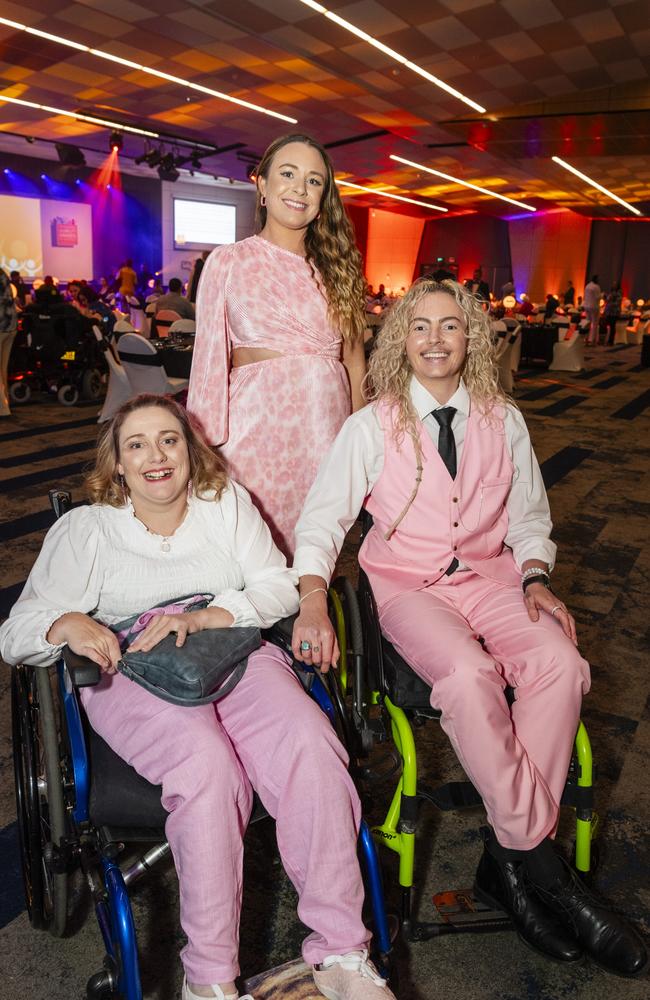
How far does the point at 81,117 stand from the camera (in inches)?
473

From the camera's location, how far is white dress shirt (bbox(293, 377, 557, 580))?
1.81 meters

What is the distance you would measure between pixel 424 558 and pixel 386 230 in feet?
87.6

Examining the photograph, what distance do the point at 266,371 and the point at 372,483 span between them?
39cm

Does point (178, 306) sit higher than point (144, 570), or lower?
higher

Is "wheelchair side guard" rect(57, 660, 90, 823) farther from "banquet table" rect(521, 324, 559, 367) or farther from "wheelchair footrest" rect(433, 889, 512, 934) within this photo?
"banquet table" rect(521, 324, 559, 367)

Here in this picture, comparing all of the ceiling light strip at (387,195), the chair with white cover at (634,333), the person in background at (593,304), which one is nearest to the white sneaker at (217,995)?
the person in background at (593,304)

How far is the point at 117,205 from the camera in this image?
707 inches

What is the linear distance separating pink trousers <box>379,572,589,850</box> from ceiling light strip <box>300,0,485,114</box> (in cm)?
715

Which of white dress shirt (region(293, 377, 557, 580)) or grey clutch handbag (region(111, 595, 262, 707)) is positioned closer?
grey clutch handbag (region(111, 595, 262, 707))

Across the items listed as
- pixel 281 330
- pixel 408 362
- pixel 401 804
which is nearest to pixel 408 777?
pixel 401 804

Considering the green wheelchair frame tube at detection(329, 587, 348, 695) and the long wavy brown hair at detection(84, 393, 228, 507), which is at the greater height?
the long wavy brown hair at detection(84, 393, 228, 507)

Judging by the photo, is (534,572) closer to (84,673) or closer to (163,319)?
(84,673)

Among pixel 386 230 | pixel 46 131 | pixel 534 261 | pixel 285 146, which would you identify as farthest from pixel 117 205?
pixel 285 146

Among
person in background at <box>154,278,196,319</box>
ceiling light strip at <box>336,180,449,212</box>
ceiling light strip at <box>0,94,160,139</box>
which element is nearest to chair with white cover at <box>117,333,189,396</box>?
person in background at <box>154,278,196,319</box>
